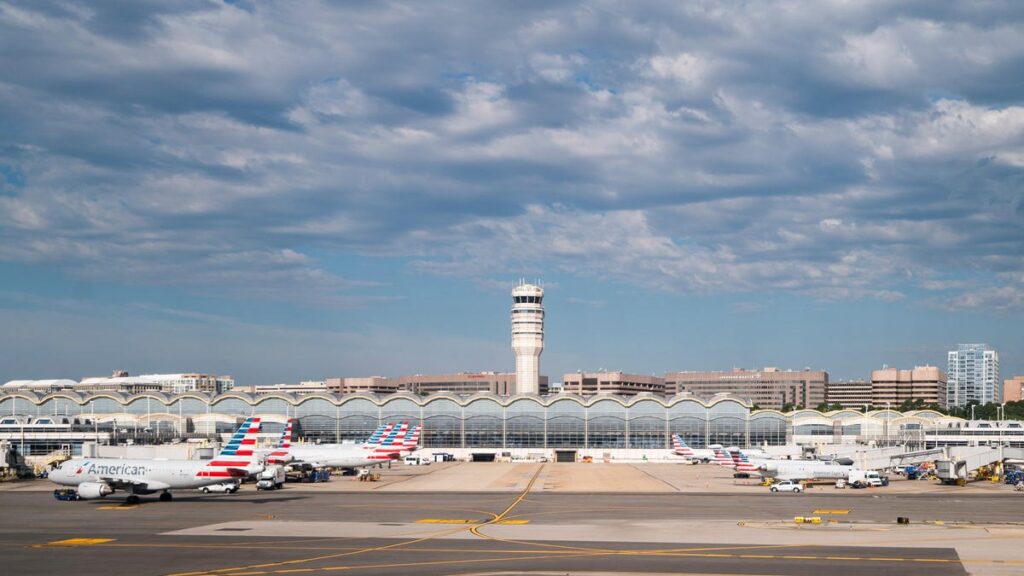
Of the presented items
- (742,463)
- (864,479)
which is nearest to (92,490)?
(742,463)

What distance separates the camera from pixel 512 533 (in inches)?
2389

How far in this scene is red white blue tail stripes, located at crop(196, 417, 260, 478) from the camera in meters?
83.8

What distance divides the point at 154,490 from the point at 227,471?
6182mm

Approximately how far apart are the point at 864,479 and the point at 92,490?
262 ft

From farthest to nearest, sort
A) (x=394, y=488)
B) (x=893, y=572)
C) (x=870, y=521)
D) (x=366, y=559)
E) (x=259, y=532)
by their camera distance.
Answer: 1. (x=394, y=488)
2. (x=870, y=521)
3. (x=259, y=532)
4. (x=366, y=559)
5. (x=893, y=572)

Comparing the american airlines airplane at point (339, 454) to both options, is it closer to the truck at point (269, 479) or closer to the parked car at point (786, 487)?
the truck at point (269, 479)

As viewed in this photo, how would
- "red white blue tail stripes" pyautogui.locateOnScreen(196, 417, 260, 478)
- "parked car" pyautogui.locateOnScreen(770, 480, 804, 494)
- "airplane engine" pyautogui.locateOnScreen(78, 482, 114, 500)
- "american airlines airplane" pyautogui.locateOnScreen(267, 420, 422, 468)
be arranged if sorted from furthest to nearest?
"american airlines airplane" pyautogui.locateOnScreen(267, 420, 422, 468), "parked car" pyautogui.locateOnScreen(770, 480, 804, 494), "red white blue tail stripes" pyautogui.locateOnScreen(196, 417, 260, 478), "airplane engine" pyautogui.locateOnScreen(78, 482, 114, 500)

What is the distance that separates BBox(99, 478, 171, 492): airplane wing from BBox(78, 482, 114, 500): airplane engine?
459 millimetres

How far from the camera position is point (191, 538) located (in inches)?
2261

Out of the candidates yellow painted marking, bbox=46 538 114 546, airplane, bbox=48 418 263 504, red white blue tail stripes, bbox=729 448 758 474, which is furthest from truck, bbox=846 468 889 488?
yellow painted marking, bbox=46 538 114 546

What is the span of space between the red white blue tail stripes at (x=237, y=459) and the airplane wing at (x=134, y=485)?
3.25 m

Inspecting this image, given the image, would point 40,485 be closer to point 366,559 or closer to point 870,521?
point 366,559

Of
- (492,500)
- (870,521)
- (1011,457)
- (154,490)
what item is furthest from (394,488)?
(1011,457)

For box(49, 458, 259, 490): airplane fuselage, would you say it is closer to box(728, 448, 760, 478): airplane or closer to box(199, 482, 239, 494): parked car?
box(199, 482, 239, 494): parked car
